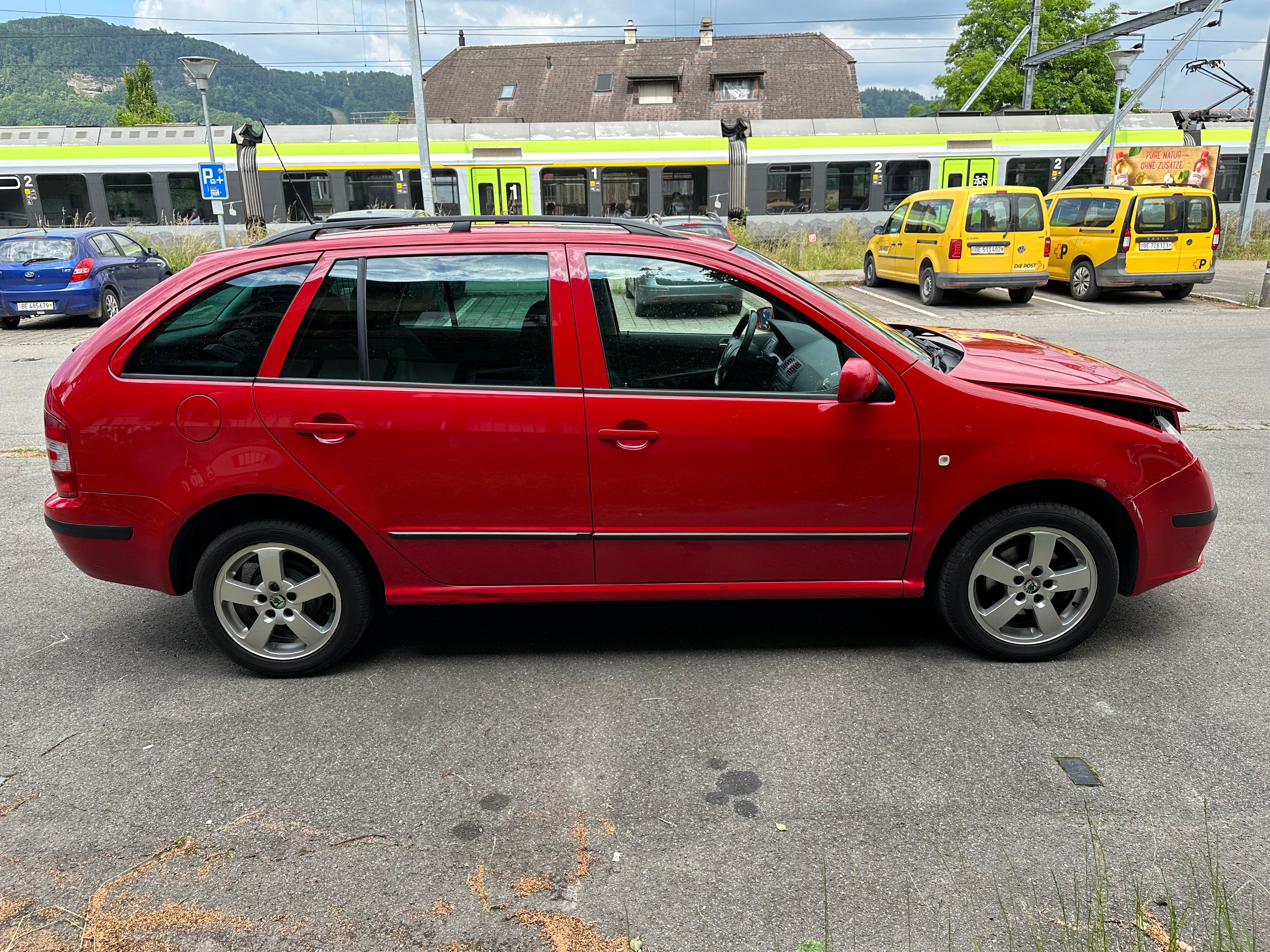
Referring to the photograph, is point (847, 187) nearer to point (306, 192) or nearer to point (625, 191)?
point (625, 191)

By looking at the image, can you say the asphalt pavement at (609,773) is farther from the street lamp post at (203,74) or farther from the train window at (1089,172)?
the train window at (1089,172)

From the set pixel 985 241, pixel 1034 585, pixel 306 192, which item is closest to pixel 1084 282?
pixel 985 241

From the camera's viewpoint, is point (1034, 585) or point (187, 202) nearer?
point (1034, 585)

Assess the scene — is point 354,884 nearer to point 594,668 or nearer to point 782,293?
point 594,668

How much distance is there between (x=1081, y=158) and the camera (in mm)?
24500

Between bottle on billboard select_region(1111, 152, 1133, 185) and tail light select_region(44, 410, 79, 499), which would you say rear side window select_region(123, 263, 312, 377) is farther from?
bottle on billboard select_region(1111, 152, 1133, 185)

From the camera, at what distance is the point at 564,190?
77.3 feet

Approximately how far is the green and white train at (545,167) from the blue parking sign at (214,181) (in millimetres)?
4857

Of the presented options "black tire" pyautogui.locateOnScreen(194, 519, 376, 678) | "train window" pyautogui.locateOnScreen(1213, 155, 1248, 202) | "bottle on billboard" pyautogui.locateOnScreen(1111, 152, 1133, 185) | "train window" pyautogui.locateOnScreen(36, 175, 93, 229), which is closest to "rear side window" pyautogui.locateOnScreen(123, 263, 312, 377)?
"black tire" pyautogui.locateOnScreen(194, 519, 376, 678)

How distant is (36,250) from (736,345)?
15.1 metres

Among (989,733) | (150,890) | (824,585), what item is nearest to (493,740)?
(150,890)

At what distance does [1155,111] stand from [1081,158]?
3.97 m

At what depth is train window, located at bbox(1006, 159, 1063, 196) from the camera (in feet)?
82.5

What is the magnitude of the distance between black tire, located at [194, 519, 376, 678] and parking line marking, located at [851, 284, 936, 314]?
13.8 meters
